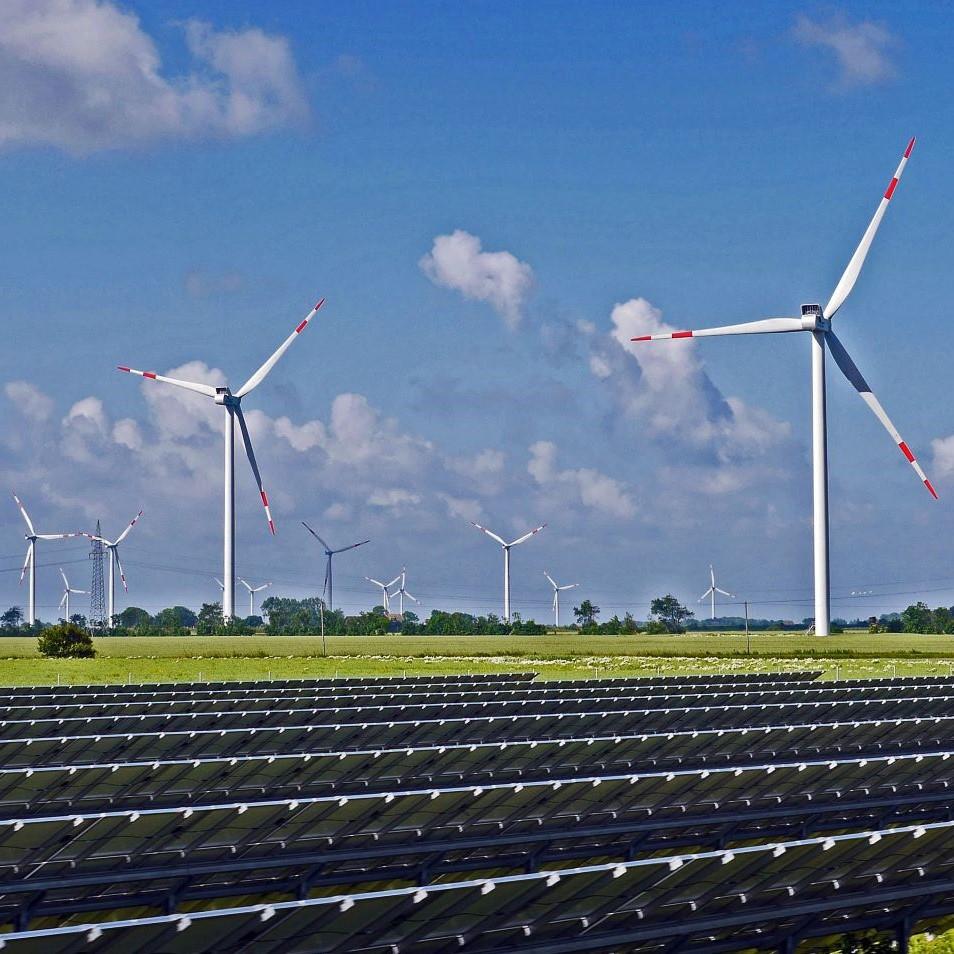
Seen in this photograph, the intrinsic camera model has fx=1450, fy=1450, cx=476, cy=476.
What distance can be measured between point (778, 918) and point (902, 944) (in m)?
3.24

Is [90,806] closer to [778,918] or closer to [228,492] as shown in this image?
[778,918]

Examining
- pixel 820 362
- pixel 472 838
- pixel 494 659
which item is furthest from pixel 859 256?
pixel 472 838

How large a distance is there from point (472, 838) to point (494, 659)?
339ft

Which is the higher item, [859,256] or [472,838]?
[859,256]

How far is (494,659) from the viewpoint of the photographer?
130 m

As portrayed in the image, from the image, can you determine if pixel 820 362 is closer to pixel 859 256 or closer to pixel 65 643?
pixel 859 256

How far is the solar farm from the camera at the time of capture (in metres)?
19.1

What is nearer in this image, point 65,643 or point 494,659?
point 65,643

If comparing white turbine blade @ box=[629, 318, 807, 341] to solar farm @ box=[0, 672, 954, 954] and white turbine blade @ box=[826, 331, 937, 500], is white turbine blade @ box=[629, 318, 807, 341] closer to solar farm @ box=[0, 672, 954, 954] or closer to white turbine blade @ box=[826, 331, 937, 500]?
white turbine blade @ box=[826, 331, 937, 500]

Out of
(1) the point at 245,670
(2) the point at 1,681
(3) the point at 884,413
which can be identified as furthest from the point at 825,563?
(2) the point at 1,681

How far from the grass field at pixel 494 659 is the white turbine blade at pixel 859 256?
99.5ft

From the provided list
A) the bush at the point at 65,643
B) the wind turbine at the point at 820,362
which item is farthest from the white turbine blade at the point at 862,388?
the bush at the point at 65,643

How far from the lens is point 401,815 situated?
26469mm

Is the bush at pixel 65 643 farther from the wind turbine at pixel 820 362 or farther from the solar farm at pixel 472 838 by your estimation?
the solar farm at pixel 472 838
